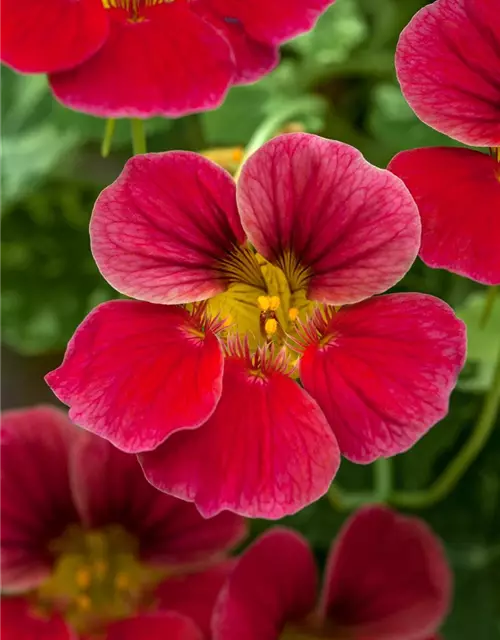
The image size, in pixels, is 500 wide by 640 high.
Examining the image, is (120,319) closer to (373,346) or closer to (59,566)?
(373,346)

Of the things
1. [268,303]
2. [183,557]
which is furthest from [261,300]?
[183,557]

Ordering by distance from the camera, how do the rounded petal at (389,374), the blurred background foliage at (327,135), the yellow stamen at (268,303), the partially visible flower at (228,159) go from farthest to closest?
the blurred background foliage at (327,135), the partially visible flower at (228,159), the yellow stamen at (268,303), the rounded petal at (389,374)

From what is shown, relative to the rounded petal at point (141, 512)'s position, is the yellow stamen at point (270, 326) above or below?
above

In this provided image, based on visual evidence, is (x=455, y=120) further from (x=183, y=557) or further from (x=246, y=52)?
(x=183, y=557)

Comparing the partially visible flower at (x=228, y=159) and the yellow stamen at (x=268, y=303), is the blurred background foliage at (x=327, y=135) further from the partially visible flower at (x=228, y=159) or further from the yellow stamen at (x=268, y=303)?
the yellow stamen at (x=268, y=303)

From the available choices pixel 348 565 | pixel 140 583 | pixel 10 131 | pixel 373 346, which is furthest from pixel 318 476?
pixel 10 131

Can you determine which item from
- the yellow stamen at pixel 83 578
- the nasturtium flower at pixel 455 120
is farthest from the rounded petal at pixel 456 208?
the yellow stamen at pixel 83 578

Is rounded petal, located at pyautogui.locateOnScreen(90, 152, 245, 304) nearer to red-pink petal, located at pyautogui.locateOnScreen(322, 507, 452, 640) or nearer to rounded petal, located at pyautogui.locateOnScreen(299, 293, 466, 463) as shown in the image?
rounded petal, located at pyautogui.locateOnScreen(299, 293, 466, 463)

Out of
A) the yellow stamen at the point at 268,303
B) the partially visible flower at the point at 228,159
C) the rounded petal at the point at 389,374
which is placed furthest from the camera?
the partially visible flower at the point at 228,159
